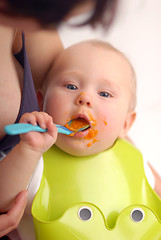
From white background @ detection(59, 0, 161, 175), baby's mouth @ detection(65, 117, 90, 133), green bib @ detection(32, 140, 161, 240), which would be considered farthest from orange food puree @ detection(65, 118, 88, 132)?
white background @ detection(59, 0, 161, 175)

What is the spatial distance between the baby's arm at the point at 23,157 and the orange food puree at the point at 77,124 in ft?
0.36

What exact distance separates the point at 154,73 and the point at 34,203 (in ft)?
2.30

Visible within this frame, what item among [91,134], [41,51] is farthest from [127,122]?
[41,51]

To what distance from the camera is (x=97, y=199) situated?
0.74 meters

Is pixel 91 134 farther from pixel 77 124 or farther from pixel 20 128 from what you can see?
pixel 20 128

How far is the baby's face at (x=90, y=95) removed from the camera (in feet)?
2.33

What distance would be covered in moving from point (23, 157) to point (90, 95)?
0.21 m

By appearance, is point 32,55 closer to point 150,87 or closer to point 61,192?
point 61,192

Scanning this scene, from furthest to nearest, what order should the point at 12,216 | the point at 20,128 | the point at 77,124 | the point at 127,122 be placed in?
1. the point at 127,122
2. the point at 77,124
3. the point at 12,216
4. the point at 20,128

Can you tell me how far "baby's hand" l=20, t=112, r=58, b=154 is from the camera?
549mm

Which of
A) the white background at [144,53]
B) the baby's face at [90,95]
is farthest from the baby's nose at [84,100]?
the white background at [144,53]

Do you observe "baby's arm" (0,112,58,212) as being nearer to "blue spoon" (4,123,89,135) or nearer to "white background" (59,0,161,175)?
"blue spoon" (4,123,89,135)

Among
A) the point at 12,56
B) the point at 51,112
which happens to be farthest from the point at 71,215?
the point at 12,56

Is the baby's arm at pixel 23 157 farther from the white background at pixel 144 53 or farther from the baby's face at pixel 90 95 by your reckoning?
the white background at pixel 144 53
